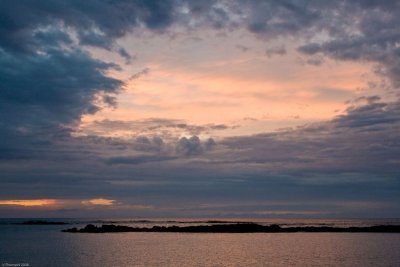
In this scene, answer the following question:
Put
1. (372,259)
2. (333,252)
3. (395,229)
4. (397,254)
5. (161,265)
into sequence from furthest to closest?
(395,229), (333,252), (397,254), (372,259), (161,265)

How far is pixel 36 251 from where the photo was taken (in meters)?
60.7

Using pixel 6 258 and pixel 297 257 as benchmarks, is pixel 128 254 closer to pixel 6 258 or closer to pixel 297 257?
pixel 6 258

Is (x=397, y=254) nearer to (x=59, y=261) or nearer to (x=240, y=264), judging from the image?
(x=240, y=264)

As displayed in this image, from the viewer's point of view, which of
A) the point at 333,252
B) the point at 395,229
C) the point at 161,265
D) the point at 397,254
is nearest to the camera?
the point at 161,265

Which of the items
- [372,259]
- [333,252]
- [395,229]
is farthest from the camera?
[395,229]

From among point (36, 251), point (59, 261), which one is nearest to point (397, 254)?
point (59, 261)

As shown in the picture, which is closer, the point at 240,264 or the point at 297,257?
the point at 240,264

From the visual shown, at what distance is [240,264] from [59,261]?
1872 cm

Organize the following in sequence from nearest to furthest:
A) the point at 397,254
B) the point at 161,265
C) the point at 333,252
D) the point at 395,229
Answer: the point at 161,265
the point at 397,254
the point at 333,252
the point at 395,229

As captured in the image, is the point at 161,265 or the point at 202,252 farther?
the point at 202,252

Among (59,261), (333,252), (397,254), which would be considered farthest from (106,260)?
(397,254)

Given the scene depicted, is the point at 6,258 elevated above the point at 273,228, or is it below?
below

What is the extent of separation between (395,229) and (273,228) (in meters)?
26.8

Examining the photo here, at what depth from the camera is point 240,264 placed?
4916cm
